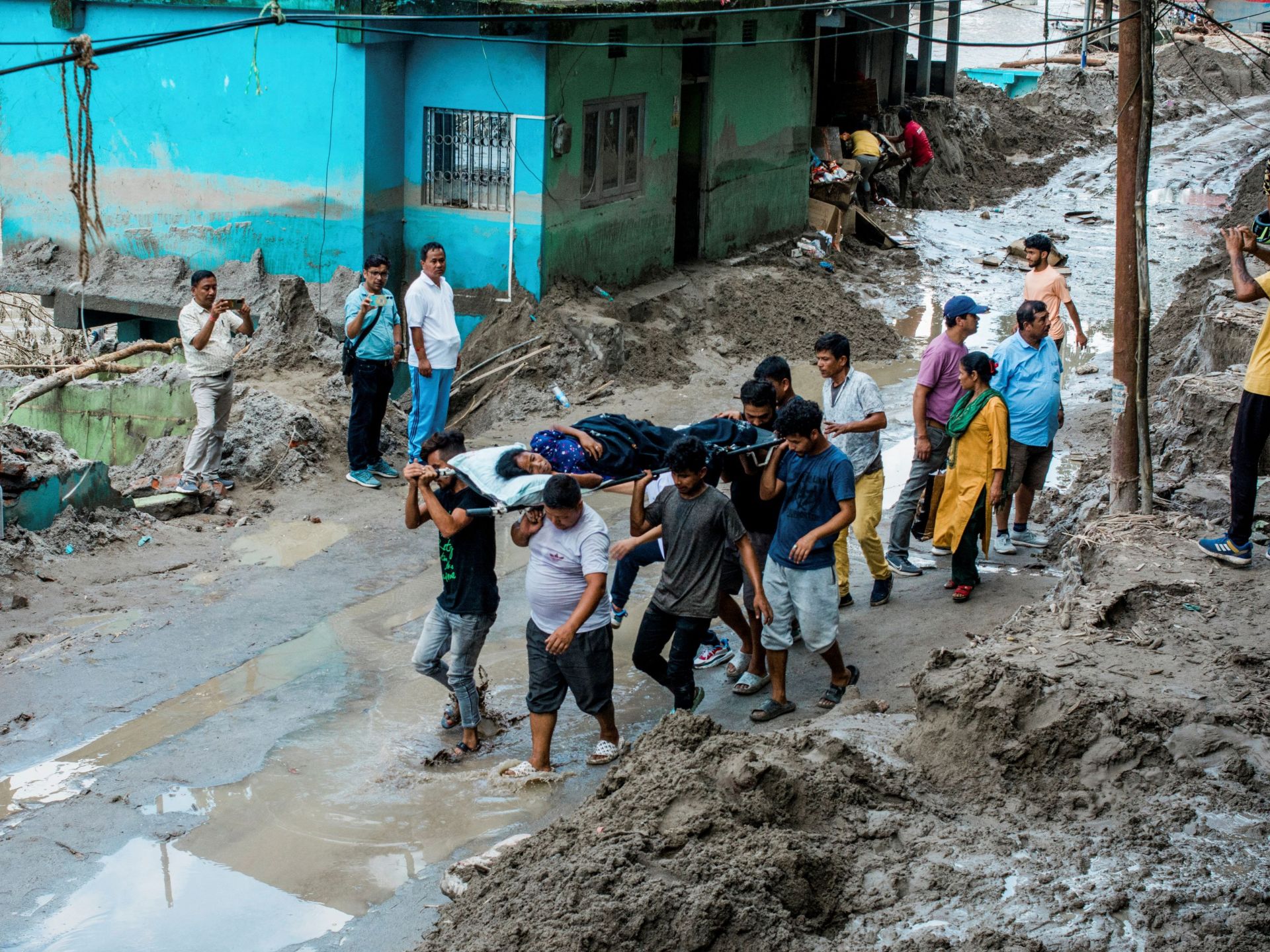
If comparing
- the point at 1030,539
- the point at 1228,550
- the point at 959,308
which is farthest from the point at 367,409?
the point at 1228,550

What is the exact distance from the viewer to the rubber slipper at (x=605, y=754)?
6.46 m

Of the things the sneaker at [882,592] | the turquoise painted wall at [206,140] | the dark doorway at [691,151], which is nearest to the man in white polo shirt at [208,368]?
the turquoise painted wall at [206,140]

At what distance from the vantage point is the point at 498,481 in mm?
6543

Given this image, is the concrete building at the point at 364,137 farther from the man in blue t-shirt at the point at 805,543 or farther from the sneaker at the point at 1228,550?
the sneaker at the point at 1228,550

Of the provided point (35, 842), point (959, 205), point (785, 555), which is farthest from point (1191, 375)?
point (959, 205)

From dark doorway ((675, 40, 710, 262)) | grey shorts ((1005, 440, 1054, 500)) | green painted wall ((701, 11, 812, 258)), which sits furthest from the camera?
green painted wall ((701, 11, 812, 258))

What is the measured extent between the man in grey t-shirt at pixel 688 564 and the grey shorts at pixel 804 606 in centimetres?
13

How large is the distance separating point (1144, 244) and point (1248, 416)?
1.31 meters

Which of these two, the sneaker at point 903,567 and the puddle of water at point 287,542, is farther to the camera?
the puddle of water at point 287,542

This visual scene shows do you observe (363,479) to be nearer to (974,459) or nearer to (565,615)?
(565,615)

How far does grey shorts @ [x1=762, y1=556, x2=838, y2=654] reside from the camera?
670 cm

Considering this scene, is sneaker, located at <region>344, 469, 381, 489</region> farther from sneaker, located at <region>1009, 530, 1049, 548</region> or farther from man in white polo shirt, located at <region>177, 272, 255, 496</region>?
sneaker, located at <region>1009, 530, 1049, 548</region>

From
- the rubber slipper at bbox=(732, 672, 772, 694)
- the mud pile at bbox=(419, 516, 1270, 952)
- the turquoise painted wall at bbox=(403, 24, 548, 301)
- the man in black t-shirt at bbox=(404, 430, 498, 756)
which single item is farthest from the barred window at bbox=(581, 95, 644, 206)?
the mud pile at bbox=(419, 516, 1270, 952)

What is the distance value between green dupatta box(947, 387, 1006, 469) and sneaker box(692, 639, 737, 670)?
172 centimetres
